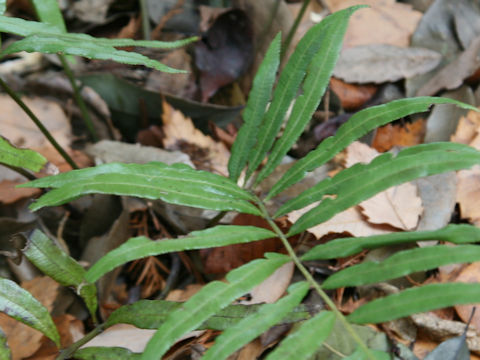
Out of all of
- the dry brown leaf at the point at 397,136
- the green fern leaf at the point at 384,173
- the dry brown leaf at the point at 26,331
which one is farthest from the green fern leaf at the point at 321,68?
the dry brown leaf at the point at 26,331

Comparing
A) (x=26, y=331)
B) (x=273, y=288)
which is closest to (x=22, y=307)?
(x=26, y=331)

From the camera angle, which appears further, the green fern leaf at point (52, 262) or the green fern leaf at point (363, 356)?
the green fern leaf at point (52, 262)

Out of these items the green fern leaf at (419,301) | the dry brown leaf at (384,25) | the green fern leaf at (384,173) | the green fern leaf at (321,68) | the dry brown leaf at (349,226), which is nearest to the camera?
the green fern leaf at (419,301)

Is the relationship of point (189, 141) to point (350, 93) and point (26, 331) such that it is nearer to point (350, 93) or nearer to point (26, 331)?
point (350, 93)

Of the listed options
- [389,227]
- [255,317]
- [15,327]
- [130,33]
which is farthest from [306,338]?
[130,33]

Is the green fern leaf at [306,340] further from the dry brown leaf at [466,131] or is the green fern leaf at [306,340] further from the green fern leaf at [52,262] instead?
the dry brown leaf at [466,131]

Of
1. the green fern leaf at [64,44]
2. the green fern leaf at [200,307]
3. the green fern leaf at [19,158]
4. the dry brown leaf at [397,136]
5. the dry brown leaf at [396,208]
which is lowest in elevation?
the dry brown leaf at [396,208]

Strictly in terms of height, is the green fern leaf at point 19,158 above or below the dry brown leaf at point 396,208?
above
